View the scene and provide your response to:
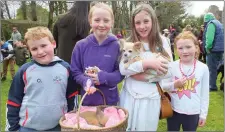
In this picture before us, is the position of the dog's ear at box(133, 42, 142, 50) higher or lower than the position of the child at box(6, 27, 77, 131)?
higher

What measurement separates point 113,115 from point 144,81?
36 centimetres

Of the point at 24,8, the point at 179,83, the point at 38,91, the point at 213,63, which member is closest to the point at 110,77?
the point at 38,91

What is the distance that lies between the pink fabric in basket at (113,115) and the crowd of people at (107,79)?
0.15 meters

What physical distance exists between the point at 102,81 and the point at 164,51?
0.57 m

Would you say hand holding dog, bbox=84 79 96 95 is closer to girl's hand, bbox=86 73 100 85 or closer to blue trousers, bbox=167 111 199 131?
girl's hand, bbox=86 73 100 85

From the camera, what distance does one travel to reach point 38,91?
183 centimetres

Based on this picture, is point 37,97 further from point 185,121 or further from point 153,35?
point 185,121

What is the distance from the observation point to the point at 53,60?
6.38 ft

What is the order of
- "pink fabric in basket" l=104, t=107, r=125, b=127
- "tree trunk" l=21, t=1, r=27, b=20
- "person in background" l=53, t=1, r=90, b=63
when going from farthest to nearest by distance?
"tree trunk" l=21, t=1, r=27, b=20
"person in background" l=53, t=1, r=90, b=63
"pink fabric in basket" l=104, t=107, r=125, b=127

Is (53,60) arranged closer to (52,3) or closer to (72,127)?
(72,127)

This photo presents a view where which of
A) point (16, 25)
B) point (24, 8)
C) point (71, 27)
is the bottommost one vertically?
point (71, 27)

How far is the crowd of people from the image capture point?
1.86m

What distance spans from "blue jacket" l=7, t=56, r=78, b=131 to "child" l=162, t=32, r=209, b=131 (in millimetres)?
861

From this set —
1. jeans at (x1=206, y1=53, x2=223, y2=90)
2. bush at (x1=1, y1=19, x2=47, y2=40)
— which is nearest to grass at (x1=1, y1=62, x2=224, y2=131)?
jeans at (x1=206, y1=53, x2=223, y2=90)
